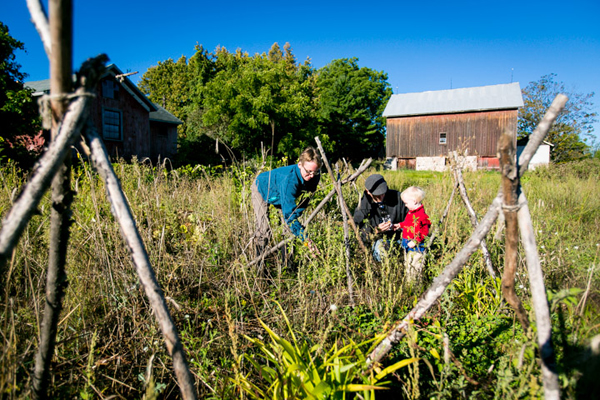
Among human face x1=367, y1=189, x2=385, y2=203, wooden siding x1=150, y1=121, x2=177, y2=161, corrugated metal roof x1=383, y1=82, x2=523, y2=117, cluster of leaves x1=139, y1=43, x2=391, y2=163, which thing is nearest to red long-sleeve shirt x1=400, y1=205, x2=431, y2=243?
human face x1=367, y1=189, x2=385, y2=203

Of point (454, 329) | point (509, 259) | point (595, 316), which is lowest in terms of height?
point (454, 329)

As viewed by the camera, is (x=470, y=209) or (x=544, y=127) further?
(x=470, y=209)

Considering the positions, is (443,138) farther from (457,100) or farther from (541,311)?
(541,311)

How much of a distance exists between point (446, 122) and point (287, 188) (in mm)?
25187

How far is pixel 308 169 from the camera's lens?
11.8ft

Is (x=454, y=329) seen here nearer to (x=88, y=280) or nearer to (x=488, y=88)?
(x=88, y=280)

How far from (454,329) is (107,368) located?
6.78 feet

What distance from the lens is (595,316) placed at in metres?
1.74

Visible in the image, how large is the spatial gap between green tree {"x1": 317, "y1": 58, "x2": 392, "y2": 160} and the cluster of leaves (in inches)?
4.0

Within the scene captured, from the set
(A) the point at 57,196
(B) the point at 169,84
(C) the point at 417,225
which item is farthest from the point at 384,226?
(B) the point at 169,84

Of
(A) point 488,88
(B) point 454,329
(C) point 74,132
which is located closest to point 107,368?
(C) point 74,132

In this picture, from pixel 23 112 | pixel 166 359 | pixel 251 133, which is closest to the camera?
pixel 166 359

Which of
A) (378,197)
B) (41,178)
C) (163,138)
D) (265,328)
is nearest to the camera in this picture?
(41,178)

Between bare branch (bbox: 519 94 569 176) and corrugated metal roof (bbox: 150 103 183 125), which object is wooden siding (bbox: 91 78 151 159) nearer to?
corrugated metal roof (bbox: 150 103 183 125)
